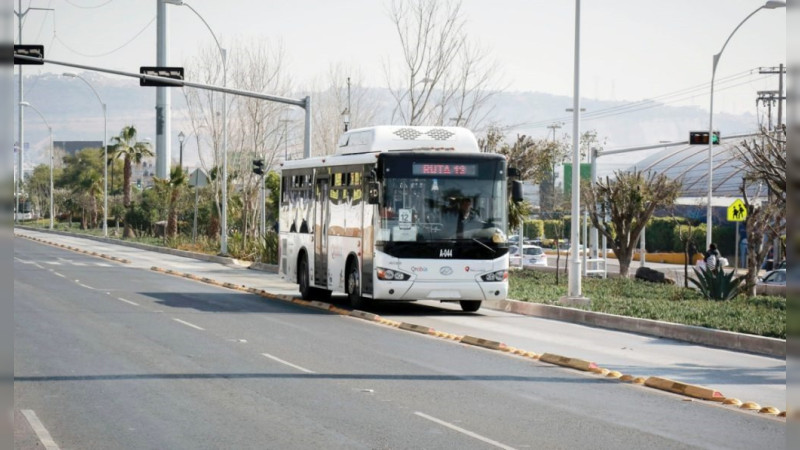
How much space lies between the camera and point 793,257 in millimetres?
2088

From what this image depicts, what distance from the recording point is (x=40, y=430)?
10492mm

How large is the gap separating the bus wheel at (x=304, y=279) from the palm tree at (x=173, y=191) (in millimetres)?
42445

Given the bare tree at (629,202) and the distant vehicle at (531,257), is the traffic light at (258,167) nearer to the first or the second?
the bare tree at (629,202)

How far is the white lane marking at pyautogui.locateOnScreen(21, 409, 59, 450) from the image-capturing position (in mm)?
9711

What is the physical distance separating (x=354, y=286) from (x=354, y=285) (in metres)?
0.03

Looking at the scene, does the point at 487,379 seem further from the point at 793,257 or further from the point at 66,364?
the point at 793,257

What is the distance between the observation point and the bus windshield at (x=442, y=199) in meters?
24.5

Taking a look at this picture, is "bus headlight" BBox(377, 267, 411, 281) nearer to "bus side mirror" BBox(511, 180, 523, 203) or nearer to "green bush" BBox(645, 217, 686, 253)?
"bus side mirror" BBox(511, 180, 523, 203)

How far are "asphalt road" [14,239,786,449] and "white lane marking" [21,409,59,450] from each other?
0.02 meters

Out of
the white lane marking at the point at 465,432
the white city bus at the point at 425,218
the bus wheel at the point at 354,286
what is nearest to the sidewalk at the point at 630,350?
the bus wheel at the point at 354,286

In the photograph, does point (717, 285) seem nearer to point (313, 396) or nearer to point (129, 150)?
point (313, 396)

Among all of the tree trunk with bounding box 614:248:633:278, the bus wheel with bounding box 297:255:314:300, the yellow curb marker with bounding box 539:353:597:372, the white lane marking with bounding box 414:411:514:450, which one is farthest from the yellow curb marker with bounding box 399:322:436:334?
the tree trunk with bounding box 614:248:633:278

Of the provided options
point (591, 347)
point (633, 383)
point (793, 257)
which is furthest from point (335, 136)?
point (793, 257)

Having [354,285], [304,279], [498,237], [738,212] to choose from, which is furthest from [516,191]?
[738,212]
